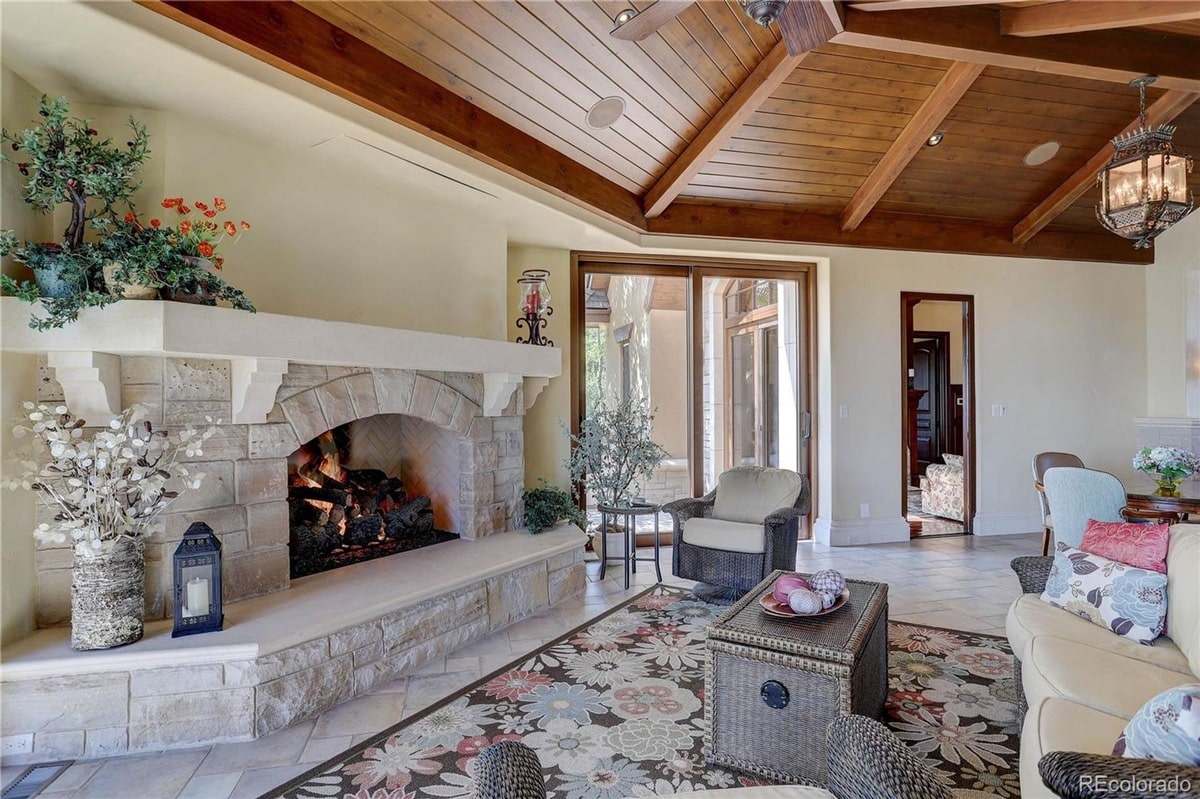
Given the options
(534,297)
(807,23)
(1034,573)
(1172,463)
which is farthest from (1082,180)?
(534,297)

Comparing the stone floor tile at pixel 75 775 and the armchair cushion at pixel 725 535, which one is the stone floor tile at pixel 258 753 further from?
the armchair cushion at pixel 725 535

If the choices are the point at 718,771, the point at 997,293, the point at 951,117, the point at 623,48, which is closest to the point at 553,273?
the point at 623,48

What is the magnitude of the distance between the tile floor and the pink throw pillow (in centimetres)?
123

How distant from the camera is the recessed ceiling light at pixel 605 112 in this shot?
3.72 m

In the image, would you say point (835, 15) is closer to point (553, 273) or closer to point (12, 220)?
point (553, 273)

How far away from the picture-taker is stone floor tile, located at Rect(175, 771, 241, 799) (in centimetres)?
208

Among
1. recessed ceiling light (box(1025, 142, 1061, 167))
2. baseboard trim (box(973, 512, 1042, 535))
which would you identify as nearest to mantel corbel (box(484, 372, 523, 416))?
recessed ceiling light (box(1025, 142, 1061, 167))

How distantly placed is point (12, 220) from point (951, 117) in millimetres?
5620

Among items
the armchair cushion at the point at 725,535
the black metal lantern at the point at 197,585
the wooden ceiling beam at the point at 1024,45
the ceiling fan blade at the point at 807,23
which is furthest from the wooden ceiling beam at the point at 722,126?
the black metal lantern at the point at 197,585

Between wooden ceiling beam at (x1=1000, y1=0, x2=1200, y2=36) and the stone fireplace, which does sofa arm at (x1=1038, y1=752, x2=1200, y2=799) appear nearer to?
the stone fireplace

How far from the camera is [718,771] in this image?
2.21 metres

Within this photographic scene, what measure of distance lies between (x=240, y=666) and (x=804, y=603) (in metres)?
2.19

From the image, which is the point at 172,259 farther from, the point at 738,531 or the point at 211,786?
the point at 738,531

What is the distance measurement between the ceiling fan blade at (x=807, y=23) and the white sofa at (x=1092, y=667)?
2599 mm
